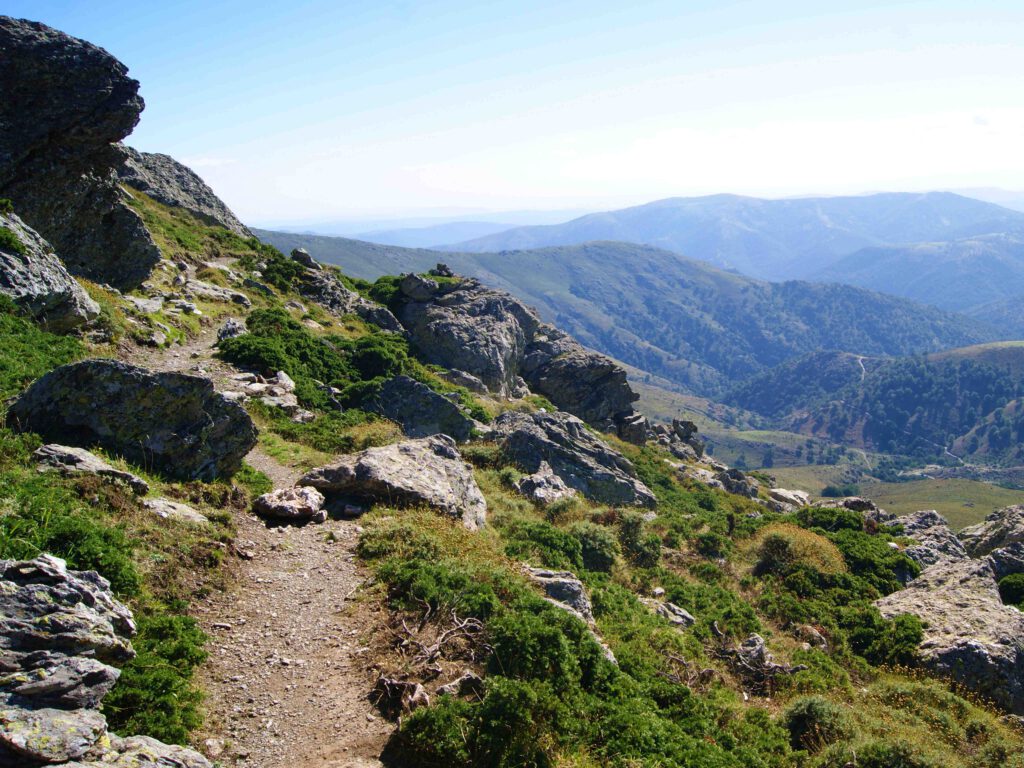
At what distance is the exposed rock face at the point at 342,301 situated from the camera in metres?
42.4

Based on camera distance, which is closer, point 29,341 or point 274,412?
point 29,341

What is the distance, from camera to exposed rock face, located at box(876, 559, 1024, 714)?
48.7ft

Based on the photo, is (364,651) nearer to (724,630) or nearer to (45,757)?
(45,757)

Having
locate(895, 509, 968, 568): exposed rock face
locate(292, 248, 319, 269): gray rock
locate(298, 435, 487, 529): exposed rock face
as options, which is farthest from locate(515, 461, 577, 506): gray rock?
locate(292, 248, 319, 269): gray rock

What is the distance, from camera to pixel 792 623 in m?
17.5

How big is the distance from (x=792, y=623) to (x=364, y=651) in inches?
535

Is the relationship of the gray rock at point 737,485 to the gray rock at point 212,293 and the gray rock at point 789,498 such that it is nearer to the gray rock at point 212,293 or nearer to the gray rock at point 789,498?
the gray rock at point 789,498

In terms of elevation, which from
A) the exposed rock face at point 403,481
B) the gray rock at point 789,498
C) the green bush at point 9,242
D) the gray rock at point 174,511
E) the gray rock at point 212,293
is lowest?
the gray rock at point 789,498

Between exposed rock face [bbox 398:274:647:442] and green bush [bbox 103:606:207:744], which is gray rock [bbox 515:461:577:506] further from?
exposed rock face [bbox 398:274:647:442]

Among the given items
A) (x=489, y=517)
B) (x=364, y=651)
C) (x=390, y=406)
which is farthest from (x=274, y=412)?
(x=364, y=651)

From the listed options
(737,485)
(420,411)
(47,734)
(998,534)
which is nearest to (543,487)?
(420,411)

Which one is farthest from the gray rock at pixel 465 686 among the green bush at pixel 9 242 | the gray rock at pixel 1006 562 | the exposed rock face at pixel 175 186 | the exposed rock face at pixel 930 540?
the exposed rock face at pixel 175 186

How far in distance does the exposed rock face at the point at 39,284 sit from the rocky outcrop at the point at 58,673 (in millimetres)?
14193

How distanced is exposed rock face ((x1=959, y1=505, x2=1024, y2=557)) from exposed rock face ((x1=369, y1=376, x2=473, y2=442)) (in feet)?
77.7
